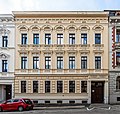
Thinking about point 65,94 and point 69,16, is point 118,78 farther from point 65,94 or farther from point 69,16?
point 69,16

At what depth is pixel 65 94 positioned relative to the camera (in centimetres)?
4484

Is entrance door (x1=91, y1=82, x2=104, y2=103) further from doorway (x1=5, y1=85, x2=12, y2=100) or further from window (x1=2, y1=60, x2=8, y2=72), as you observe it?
window (x1=2, y1=60, x2=8, y2=72)

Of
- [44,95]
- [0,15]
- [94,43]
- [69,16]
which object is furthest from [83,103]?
[0,15]

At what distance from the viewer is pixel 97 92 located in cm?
4566

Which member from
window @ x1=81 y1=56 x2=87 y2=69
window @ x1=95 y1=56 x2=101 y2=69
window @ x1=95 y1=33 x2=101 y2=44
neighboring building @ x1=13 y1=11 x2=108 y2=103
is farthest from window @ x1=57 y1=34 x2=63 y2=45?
window @ x1=95 y1=56 x2=101 y2=69

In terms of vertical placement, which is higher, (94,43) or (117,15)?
Answer: (117,15)

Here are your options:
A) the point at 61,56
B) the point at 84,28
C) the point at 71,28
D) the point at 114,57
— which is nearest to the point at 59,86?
the point at 61,56

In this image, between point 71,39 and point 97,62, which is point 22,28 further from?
point 97,62

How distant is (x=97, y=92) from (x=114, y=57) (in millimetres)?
5832

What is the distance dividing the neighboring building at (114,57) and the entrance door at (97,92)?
1654 millimetres

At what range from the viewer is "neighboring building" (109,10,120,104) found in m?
44.4

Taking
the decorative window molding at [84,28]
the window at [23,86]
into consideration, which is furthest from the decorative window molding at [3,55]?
the decorative window molding at [84,28]

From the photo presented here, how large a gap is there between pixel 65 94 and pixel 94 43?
868 centimetres

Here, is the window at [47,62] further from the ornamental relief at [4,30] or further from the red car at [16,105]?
the red car at [16,105]
